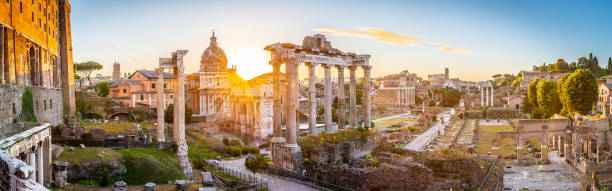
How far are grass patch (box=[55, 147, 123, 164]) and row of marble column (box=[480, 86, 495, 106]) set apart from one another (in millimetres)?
99929

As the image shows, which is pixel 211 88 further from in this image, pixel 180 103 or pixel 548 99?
pixel 548 99

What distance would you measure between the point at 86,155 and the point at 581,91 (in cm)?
4944

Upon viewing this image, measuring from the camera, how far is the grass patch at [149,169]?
646 inches

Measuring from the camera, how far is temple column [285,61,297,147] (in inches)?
766

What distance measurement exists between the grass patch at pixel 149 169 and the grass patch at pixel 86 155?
24.4 inches

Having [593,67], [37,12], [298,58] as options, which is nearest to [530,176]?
[298,58]

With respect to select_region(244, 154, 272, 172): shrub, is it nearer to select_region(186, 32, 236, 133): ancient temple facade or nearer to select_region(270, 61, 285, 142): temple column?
select_region(270, 61, 285, 142): temple column

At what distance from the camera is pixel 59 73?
35.8 meters

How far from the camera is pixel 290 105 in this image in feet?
64.6

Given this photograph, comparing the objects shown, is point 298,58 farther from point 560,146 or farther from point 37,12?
point 560,146

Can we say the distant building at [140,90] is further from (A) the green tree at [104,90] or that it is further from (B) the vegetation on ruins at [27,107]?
(B) the vegetation on ruins at [27,107]

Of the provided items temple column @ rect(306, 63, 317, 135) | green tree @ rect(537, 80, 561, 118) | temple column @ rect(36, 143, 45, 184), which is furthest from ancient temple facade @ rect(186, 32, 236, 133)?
green tree @ rect(537, 80, 561, 118)

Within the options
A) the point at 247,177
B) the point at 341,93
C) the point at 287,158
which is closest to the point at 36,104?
the point at 247,177

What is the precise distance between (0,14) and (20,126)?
1261 centimetres
